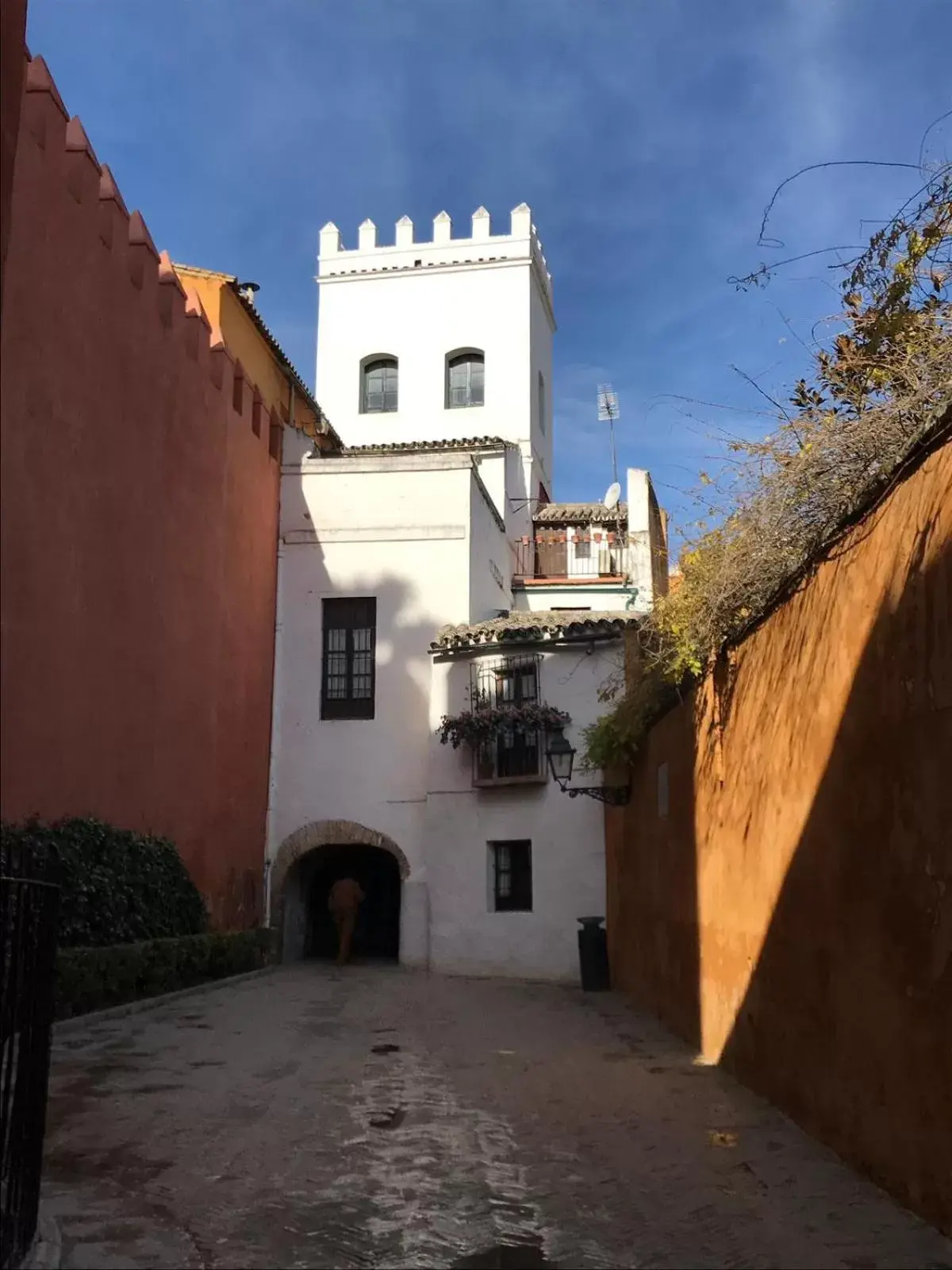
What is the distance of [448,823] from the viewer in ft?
54.5

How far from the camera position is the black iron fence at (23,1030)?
3.45m

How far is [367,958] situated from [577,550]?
1127 centimetres

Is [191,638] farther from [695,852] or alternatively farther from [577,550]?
[577,550]

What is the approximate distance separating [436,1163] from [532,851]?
10664mm

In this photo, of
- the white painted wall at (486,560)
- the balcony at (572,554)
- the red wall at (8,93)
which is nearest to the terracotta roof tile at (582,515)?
the balcony at (572,554)

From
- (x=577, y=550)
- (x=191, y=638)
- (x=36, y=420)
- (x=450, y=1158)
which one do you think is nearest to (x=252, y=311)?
(x=191, y=638)

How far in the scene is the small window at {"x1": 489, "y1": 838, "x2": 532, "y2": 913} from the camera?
16094mm

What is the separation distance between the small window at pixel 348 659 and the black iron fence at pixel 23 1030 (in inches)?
535

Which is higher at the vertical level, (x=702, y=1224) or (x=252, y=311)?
Result: (x=252, y=311)

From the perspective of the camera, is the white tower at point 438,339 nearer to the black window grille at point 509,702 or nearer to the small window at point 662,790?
the black window grille at point 509,702

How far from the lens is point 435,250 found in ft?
95.6

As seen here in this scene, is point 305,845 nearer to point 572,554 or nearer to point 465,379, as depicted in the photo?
point 572,554

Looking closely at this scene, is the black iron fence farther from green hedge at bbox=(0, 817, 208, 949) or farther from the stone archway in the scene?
the stone archway

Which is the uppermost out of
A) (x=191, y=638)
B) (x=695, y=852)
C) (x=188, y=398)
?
(x=188, y=398)
